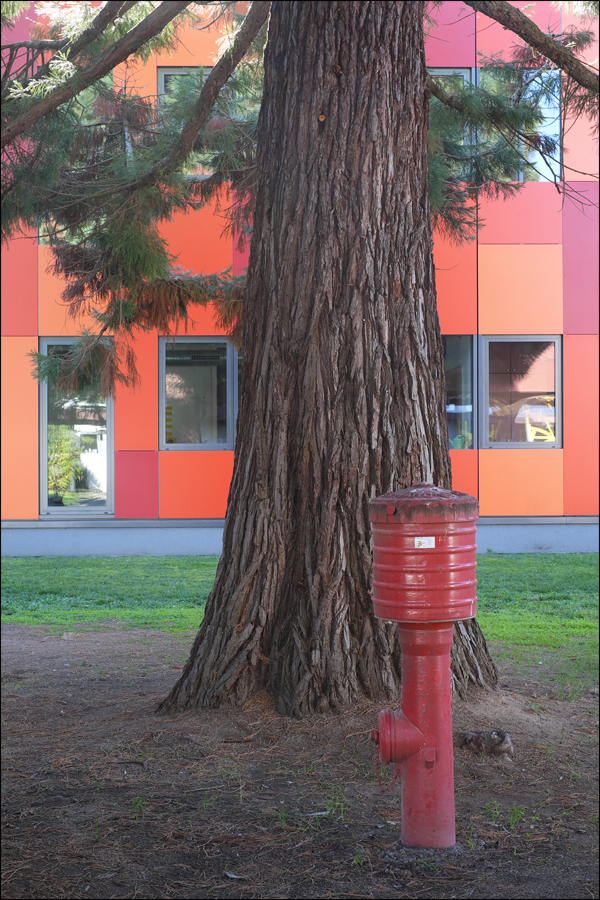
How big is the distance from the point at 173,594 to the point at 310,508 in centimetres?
508

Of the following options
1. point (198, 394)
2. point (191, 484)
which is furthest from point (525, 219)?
point (191, 484)

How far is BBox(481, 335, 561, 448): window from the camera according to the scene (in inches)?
460

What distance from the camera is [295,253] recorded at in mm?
4109

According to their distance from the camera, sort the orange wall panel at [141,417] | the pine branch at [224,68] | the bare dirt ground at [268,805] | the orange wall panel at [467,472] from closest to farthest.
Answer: the bare dirt ground at [268,805] → the pine branch at [224,68] → the orange wall panel at [141,417] → the orange wall panel at [467,472]

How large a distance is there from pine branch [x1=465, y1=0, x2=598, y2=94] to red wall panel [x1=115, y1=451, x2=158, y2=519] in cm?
778

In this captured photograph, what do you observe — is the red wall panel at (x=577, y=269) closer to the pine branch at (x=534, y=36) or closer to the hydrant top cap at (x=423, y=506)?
the pine branch at (x=534, y=36)

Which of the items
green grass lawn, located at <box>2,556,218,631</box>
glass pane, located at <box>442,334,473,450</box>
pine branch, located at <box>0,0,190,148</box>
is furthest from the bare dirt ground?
Answer: glass pane, located at <box>442,334,473,450</box>

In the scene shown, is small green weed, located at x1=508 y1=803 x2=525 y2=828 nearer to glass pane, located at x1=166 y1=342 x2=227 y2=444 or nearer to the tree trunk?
the tree trunk

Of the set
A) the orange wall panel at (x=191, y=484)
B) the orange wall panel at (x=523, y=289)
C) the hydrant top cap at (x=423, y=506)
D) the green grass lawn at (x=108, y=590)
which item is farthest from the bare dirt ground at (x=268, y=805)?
the orange wall panel at (x=523, y=289)

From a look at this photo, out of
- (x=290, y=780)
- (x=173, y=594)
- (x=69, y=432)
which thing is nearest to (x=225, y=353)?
(x=69, y=432)

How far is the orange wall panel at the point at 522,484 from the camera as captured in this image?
1152 cm

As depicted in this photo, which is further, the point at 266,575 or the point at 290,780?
the point at 266,575

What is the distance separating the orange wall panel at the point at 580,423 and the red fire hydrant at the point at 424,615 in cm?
929

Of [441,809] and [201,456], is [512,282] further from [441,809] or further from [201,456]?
[441,809]
